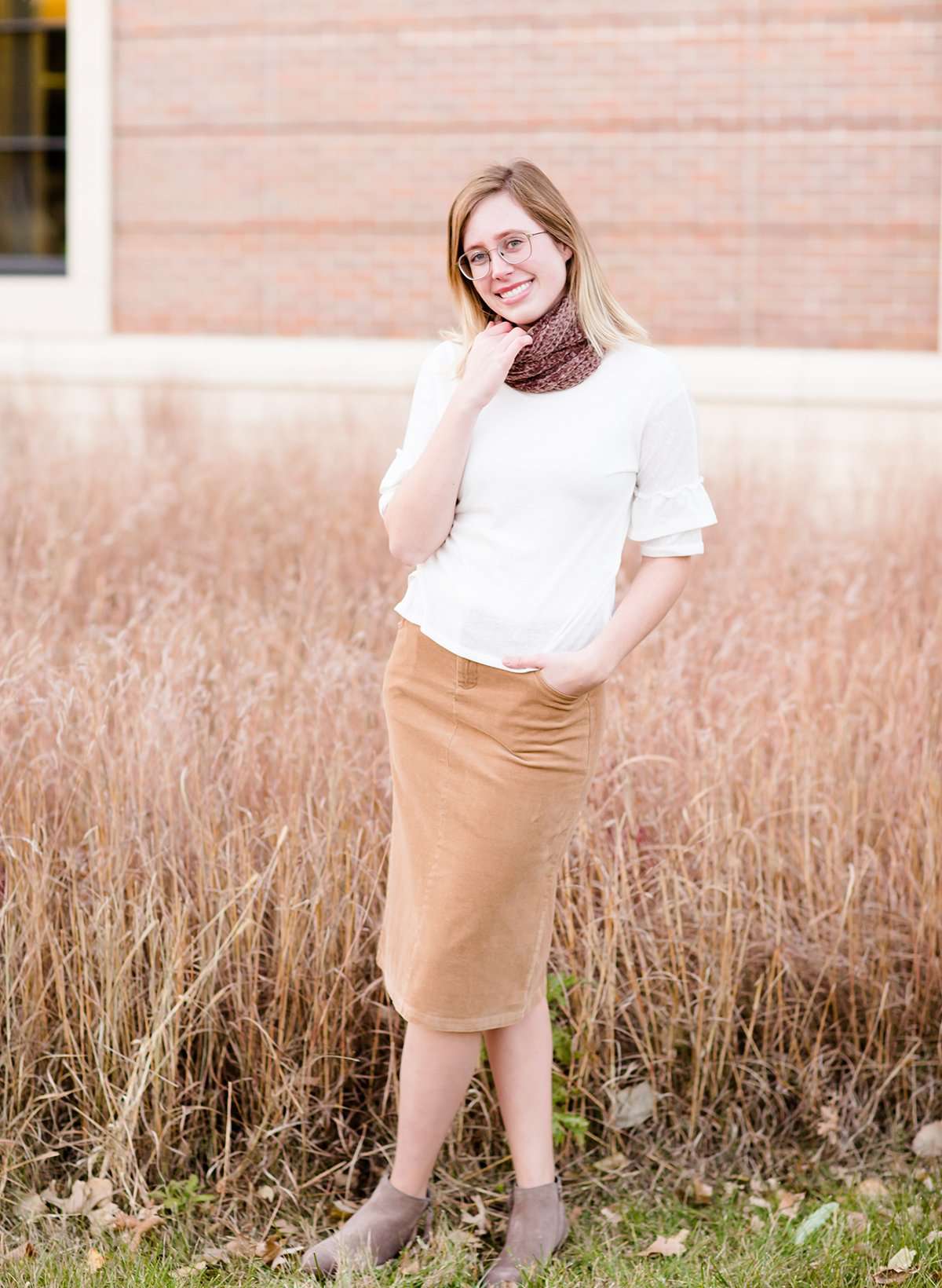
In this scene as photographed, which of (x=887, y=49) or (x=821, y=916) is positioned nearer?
(x=821, y=916)

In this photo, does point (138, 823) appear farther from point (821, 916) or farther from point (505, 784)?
point (821, 916)

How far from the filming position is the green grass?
2543mm

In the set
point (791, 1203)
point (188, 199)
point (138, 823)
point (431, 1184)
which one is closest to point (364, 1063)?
→ point (431, 1184)

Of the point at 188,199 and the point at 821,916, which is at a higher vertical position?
the point at 188,199

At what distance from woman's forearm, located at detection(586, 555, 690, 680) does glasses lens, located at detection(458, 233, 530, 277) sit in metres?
0.55

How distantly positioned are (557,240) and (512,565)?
553 millimetres

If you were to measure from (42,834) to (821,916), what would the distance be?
1747mm

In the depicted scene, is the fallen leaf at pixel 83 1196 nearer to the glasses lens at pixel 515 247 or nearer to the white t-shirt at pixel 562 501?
the white t-shirt at pixel 562 501

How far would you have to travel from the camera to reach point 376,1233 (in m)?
2.55

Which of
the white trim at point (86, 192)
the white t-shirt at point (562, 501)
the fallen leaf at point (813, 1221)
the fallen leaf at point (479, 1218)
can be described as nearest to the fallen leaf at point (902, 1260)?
the fallen leaf at point (813, 1221)

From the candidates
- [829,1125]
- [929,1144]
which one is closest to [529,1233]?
[829,1125]

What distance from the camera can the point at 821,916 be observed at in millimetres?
3186

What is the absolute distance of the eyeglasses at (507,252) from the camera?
2.33 metres

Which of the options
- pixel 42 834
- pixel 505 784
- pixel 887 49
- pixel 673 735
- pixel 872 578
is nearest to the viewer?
pixel 505 784
